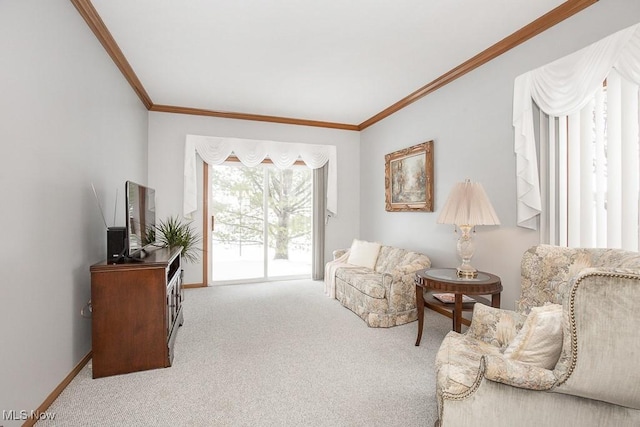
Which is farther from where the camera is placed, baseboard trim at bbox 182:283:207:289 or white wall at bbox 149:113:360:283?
baseboard trim at bbox 182:283:207:289

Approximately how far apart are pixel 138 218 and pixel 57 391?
4.36ft

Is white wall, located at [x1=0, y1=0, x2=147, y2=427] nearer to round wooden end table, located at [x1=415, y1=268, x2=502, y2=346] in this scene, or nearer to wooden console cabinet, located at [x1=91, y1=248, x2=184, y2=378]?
wooden console cabinet, located at [x1=91, y1=248, x2=184, y2=378]

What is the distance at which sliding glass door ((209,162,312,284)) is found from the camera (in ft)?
17.2

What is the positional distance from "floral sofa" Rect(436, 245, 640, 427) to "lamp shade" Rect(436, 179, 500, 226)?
1005 millimetres

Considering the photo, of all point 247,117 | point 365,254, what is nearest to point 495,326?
point 365,254

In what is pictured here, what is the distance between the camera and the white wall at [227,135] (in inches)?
190

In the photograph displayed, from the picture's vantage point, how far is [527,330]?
1.44 m

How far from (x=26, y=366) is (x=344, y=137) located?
5.05 meters

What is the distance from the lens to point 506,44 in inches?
113

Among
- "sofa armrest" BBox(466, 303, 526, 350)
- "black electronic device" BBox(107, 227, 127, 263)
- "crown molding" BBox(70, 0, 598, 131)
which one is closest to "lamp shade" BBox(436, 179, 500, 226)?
"sofa armrest" BBox(466, 303, 526, 350)

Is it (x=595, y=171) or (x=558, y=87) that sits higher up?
(x=558, y=87)

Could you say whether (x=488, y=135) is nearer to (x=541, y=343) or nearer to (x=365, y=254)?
(x=365, y=254)

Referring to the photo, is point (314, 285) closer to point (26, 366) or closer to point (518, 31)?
point (26, 366)

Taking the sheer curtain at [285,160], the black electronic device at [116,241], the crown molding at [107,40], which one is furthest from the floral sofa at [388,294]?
the crown molding at [107,40]
